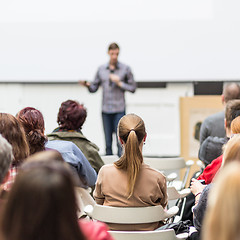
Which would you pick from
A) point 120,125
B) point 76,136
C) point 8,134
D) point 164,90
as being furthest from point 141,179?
point 164,90

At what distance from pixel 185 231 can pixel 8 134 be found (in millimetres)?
1082

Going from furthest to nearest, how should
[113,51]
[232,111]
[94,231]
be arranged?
[113,51]
[232,111]
[94,231]

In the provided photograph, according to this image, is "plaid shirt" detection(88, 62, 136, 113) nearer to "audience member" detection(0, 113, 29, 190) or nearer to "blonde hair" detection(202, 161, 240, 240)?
"audience member" detection(0, 113, 29, 190)

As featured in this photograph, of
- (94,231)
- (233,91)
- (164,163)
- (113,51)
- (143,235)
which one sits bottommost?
(143,235)

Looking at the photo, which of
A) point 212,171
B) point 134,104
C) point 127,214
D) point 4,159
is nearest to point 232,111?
point 212,171

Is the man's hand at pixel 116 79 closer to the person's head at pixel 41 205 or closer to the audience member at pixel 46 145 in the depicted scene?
the audience member at pixel 46 145

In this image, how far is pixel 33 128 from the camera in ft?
10.8

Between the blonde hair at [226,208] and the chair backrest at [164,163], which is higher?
the blonde hair at [226,208]

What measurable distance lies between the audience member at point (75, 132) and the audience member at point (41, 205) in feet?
8.12

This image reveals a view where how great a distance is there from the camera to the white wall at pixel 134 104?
24.8 feet

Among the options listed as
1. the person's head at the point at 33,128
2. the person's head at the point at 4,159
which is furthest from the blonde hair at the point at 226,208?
the person's head at the point at 33,128

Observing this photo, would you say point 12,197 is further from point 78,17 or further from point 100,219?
point 78,17

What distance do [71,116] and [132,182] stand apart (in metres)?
1.25

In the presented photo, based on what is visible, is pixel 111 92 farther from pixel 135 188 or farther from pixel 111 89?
pixel 135 188
